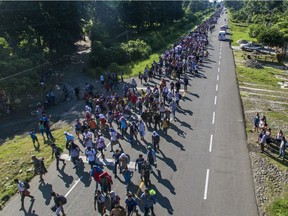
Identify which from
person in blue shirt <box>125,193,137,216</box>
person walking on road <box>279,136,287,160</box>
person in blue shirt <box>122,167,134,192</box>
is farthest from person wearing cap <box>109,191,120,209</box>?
person walking on road <box>279,136,287,160</box>

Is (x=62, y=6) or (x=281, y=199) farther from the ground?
(x=62, y=6)

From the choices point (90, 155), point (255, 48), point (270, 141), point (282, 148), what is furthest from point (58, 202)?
point (255, 48)

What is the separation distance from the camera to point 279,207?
1362 centimetres

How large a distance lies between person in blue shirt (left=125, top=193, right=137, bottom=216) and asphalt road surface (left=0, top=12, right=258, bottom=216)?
1.05 m

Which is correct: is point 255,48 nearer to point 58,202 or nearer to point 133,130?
point 133,130

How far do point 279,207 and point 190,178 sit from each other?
4.26 meters

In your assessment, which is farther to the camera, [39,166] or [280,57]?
[280,57]

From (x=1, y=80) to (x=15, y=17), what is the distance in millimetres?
14429

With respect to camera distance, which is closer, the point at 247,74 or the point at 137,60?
the point at 247,74

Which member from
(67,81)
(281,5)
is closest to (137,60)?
(67,81)

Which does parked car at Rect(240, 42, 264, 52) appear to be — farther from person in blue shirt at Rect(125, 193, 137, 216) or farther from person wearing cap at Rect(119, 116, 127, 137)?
person in blue shirt at Rect(125, 193, 137, 216)

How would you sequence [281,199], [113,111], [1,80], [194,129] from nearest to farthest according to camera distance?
[281,199] → [194,129] → [113,111] → [1,80]

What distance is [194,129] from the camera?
2172 centimetres

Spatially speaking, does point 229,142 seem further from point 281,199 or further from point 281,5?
point 281,5
